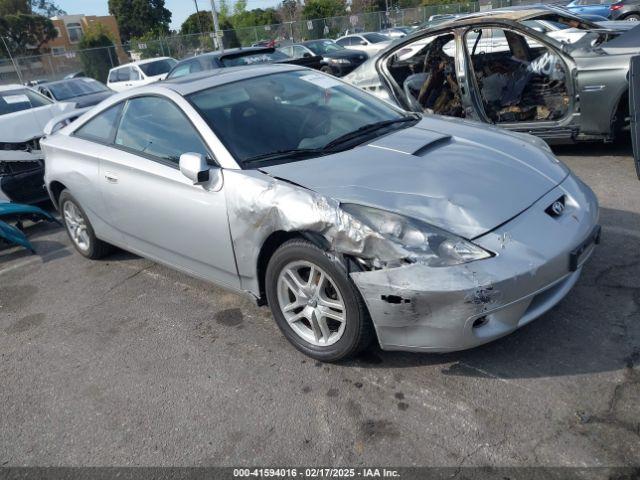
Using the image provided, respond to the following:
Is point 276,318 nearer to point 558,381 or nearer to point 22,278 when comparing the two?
point 558,381

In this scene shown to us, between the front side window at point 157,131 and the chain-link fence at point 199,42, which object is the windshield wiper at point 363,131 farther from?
the chain-link fence at point 199,42

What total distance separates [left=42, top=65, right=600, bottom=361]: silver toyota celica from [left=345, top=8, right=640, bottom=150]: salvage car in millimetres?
2231

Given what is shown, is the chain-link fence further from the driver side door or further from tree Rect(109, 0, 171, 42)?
tree Rect(109, 0, 171, 42)

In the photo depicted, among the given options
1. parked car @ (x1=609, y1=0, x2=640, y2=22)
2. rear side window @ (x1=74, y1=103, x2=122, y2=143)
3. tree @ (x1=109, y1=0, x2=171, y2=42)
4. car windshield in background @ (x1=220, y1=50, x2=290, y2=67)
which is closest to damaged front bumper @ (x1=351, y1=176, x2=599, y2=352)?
rear side window @ (x1=74, y1=103, x2=122, y2=143)

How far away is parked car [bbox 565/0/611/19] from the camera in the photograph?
1942 cm

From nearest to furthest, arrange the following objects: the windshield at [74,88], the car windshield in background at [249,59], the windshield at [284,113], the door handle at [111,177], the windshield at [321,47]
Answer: the windshield at [284,113]
the door handle at [111,177]
the car windshield in background at [249,59]
the windshield at [74,88]
the windshield at [321,47]

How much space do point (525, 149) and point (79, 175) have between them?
3.41 meters

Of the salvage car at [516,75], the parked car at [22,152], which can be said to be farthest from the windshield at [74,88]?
the salvage car at [516,75]

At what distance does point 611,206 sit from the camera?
448 cm

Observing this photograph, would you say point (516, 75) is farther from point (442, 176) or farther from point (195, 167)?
point (195, 167)

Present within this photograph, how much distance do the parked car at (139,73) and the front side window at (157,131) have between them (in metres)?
14.1

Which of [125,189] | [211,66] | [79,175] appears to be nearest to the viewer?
[125,189]

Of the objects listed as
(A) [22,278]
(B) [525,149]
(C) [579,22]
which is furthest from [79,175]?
(C) [579,22]

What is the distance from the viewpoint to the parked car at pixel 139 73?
17.2m
